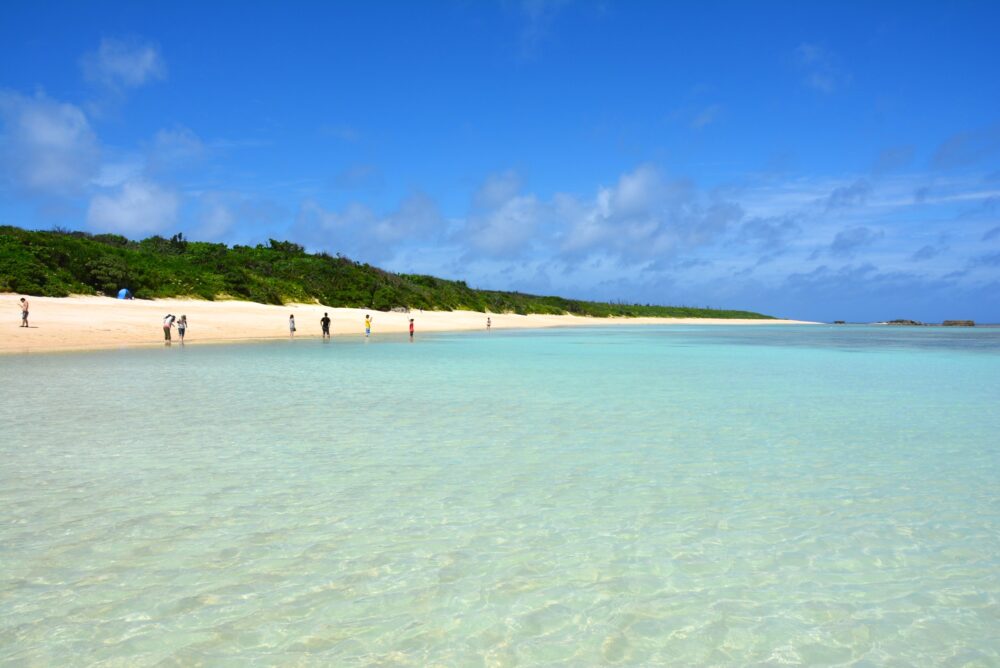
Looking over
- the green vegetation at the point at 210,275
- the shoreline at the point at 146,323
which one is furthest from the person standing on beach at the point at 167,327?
the green vegetation at the point at 210,275

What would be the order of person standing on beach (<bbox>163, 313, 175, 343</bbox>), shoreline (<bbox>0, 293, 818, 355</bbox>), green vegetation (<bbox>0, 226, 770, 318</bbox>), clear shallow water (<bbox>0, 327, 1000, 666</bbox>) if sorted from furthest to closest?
green vegetation (<bbox>0, 226, 770, 318</bbox>), person standing on beach (<bbox>163, 313, 175, 343</bbox>), shoreline (<bbox>0, 293, 818, 355</bbox>), clear shallow water (<bbox>0, 327, 1000, 666</bbox>)

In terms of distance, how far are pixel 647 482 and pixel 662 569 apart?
239cm

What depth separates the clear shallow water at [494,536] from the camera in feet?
12.9

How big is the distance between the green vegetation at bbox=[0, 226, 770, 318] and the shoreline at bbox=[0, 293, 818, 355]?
1.84 metres

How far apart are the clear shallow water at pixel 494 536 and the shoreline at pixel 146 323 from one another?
20.9m

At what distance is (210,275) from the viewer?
55.4 metres

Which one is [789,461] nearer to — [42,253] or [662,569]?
[662,569]

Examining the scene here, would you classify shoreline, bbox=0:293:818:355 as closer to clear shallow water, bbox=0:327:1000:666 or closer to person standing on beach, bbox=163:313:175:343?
person standing on beach, bbox=163:313:175:343

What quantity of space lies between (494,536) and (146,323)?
3640 cm

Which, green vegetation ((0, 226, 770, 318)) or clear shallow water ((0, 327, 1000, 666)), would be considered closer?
clear shallow water ((0, 327, 1000, 666))

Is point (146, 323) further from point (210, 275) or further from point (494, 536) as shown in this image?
point (494, 536)

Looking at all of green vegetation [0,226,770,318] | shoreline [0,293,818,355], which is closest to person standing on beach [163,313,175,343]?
shoreline [0,293,818,355]

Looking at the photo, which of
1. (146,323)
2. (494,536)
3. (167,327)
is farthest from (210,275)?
(494,536)

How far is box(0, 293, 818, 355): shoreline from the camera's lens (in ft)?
98.0
